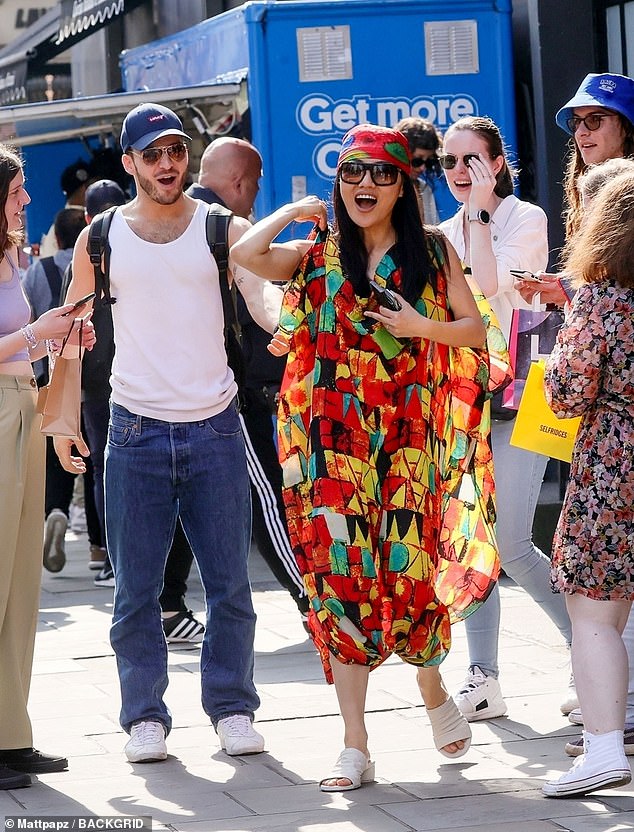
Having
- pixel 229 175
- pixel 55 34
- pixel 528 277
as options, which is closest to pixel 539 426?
pixel 528 277

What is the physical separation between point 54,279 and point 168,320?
410cm

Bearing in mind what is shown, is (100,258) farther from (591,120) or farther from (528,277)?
(591,120)

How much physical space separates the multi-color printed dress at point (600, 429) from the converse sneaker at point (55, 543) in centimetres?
506

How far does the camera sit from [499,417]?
539 cm

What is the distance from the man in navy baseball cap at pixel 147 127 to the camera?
486cm

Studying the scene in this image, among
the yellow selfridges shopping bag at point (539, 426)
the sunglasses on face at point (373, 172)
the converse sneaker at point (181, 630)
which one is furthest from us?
the converse sneaker at point (181, 630)

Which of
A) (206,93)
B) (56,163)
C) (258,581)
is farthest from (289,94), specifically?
(56,163)

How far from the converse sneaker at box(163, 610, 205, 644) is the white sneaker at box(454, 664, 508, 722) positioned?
1783mm

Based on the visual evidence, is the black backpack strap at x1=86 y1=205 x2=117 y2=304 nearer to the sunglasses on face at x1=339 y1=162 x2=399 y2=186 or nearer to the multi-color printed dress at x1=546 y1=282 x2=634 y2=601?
the sunglasses on face at x1=339 y1=162 x2=399 y2=186

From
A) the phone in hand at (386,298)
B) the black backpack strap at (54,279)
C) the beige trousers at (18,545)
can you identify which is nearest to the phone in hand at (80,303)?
the beige trousers at (18,545)

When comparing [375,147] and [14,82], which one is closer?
[375,147]

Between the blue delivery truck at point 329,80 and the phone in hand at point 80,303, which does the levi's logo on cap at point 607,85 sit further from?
the blue delivery truck at point 329,80

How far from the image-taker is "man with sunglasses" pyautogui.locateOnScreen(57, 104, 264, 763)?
15.9ft

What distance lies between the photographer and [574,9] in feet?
28.1
